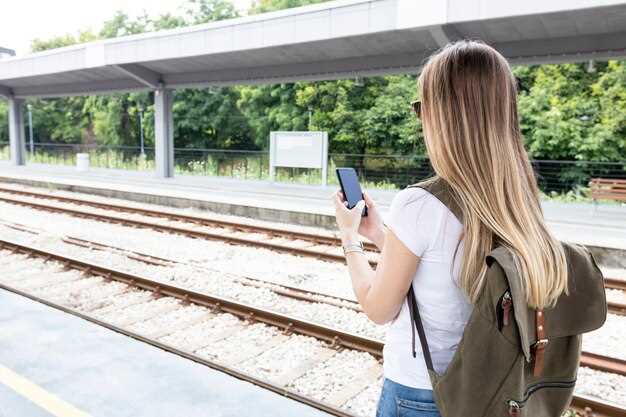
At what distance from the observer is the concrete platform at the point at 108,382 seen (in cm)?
302

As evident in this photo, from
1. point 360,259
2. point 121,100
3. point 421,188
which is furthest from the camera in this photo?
point 121,100

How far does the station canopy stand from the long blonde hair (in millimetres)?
10246

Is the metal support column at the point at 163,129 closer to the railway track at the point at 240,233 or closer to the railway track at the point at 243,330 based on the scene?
the railway track at the point at 240,233

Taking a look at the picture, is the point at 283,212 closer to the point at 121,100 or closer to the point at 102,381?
the point at 102,381

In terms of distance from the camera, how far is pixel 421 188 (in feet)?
4.53

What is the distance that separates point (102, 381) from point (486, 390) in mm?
2805

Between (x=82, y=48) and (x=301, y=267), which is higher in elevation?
(x=82, y=48)

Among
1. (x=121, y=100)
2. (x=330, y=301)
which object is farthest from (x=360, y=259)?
(x=121, y=100)

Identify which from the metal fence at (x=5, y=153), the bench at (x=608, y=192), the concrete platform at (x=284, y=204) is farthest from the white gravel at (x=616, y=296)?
the metal fence at (x=5, y=153)

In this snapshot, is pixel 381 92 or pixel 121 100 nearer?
pixel 381 92

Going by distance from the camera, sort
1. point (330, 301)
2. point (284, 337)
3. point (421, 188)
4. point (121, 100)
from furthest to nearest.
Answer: point (121, 100) < point (330, 301) < point (284, 337) < point (421, 188)

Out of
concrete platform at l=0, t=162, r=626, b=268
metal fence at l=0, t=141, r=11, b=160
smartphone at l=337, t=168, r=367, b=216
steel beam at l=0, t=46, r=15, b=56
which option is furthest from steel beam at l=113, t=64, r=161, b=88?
steel beam at l=0, t=46, r=15, b=56

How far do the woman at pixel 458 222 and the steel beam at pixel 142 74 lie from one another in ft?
64.9

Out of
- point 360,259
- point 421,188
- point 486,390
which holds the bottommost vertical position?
point 486,390
